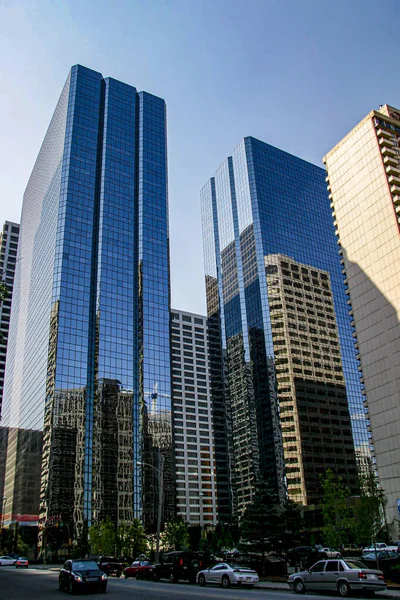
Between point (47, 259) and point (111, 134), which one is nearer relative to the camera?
point (47, 259)

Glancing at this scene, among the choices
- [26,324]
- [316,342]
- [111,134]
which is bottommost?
[316,342]

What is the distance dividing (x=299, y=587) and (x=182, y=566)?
12030 millimetres

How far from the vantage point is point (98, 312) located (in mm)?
138375

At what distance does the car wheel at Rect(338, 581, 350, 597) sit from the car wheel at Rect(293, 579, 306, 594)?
103 inches

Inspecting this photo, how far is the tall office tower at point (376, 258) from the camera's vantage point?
85750 mm

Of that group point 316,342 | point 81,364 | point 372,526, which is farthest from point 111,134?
point 372,526

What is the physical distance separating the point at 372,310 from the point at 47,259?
94749mm

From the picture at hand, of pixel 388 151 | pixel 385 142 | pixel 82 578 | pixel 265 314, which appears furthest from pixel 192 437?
pixel 82 578

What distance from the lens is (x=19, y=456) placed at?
6265 inches

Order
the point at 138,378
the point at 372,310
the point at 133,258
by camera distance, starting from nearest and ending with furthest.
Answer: the point at 372,310
the point at 138,378
the point at 133,258

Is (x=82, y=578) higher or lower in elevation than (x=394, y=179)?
lower

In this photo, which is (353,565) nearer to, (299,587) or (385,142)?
(299,587)

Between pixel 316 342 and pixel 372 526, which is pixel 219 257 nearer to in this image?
pixel 316 342

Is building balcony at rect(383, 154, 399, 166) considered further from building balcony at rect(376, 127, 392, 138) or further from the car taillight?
the car taillight
